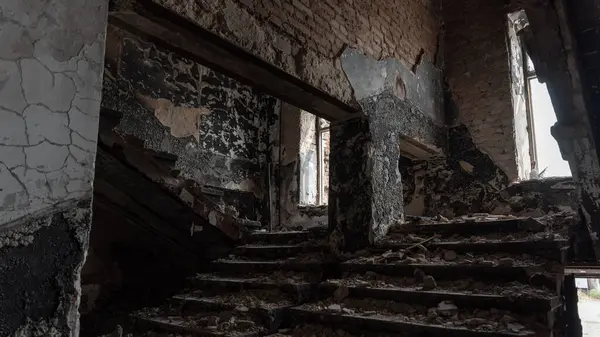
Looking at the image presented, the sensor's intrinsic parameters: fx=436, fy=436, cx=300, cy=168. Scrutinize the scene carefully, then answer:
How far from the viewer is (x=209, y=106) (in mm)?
5969

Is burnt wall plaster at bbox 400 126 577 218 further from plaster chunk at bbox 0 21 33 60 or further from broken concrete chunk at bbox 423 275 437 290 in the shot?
plaster chunk at bbox 0 21 33 60

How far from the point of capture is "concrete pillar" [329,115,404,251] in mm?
3646

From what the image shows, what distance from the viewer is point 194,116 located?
18.9 ft

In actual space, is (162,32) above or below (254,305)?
above

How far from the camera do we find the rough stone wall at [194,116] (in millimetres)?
5020

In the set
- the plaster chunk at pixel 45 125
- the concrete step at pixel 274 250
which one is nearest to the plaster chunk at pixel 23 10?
the plaster chunk at pixel 45 125

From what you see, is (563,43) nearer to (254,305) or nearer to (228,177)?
(254,305)

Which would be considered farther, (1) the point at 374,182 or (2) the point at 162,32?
(1) the point at 374,182

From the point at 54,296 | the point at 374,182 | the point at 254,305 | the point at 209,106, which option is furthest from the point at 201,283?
the point at 209,106

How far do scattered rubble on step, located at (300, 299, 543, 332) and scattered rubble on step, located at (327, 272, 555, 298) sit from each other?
0.42 feet

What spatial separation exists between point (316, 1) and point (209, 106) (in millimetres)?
2912

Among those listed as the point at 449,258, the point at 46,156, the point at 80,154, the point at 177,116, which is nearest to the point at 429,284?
the point at 449,258

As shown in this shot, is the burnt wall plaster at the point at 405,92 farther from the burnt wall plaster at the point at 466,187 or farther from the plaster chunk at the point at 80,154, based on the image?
the plaster chunk at the point at 80,154

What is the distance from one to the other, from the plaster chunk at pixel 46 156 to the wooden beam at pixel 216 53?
79cm
